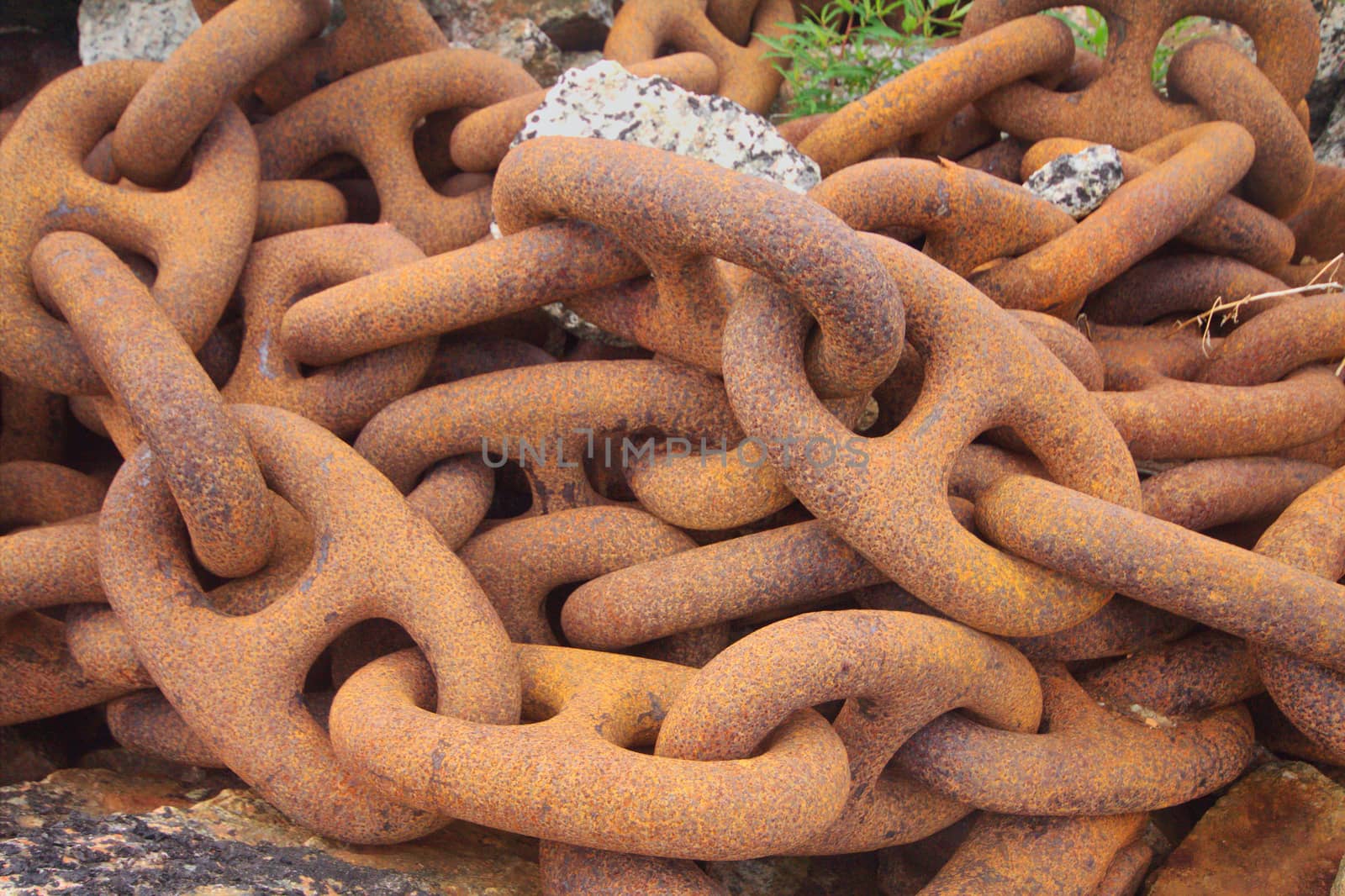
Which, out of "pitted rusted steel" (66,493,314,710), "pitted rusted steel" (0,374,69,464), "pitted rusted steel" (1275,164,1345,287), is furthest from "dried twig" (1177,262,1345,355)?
"pitted rusted steel" (0,374,69,464)

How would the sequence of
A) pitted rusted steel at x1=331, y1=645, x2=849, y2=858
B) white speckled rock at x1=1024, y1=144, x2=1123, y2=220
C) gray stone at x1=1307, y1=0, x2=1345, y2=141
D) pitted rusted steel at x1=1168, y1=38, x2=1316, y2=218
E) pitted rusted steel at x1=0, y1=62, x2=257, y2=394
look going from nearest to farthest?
pitted rusted steel at x1=331, y1=645, x2=849, y2=858 < pitted rusted steel at x1=0, y1=62, x2=257, y2=394 < white speckled rock at x1=1024, y1=144, x2=1123, y2=220 < pitted rusted steel at x1=1168, y1=38, x2=1316, y2=218 < gray stone at x1=1307, y1=0, x2=1345, y2=141

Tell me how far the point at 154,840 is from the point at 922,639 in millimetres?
1007

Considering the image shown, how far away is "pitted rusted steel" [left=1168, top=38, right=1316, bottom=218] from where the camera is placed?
6.44 feet

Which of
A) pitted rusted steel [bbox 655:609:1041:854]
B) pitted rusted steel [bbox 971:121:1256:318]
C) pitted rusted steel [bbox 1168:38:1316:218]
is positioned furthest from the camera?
pitted rusted steel [bbox 1168:38:1316:218]

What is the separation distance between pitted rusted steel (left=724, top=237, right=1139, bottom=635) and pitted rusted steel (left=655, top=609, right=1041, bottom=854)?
0.07m

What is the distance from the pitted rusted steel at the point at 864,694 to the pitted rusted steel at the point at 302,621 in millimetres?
290

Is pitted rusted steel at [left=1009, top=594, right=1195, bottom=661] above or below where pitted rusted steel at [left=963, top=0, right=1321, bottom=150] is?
below

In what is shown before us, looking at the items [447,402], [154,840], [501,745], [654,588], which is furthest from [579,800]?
[447,402]

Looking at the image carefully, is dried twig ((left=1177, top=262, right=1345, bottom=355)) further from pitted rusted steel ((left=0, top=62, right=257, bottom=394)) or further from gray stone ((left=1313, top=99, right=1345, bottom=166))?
pitted rusted steel ((left=0, top=62, right=257, bottom=394))

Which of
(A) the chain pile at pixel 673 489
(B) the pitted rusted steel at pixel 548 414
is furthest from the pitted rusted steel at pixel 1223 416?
(B) the pitted rusted steel at pixel 548 414

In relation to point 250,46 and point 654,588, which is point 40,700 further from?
point 250,46

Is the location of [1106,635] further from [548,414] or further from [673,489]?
[548,414]

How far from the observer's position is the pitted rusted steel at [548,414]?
1.53 meters

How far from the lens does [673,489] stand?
4.79 ft
